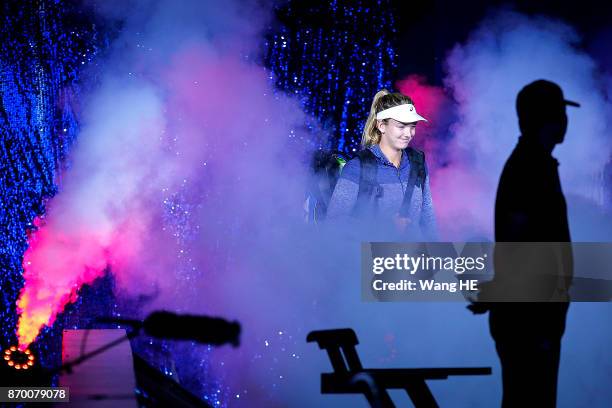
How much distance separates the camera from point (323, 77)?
12.9 ft

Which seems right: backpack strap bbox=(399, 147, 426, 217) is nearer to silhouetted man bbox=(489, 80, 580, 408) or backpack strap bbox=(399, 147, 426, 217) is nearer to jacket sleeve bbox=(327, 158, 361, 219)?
jacket sleeve bbox=(327, 158, 361, 219)

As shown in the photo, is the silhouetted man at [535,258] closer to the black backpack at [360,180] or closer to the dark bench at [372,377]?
the dark bench at [372,377]

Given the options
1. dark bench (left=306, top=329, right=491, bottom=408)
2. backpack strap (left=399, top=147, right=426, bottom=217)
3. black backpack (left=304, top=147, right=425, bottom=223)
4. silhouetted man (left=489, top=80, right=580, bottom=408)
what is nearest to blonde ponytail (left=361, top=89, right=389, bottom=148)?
black backpack (left=304, top=147, right=425, bottom=223)

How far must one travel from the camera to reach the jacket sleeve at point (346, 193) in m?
3.65

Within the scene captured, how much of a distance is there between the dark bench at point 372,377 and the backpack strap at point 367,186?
0.87m

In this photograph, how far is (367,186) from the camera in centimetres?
365

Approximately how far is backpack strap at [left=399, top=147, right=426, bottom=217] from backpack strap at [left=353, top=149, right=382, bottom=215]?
0.13 meters

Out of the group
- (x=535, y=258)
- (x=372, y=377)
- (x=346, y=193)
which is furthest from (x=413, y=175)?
(x=372, y=377)

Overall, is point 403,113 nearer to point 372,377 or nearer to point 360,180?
point 360,180

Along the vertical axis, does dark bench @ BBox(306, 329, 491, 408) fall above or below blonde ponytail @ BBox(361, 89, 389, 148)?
below

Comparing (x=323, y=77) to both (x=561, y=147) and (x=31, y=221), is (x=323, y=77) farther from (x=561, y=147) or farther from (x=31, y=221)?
(x=31, y=221)

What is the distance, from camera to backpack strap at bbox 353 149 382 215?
3641 mm

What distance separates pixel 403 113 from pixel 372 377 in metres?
1.46

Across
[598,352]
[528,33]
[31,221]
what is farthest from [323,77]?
[598,352]
